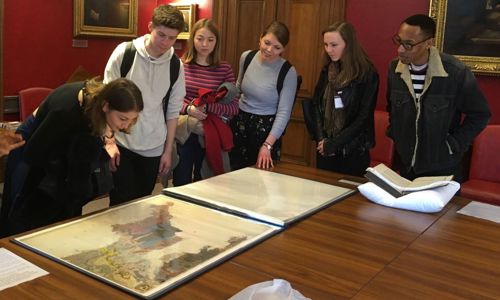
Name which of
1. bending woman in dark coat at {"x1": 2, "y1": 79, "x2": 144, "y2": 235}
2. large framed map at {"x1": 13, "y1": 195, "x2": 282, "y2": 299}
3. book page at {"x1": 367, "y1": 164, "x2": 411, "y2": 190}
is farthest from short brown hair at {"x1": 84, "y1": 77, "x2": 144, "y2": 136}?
book page at {"x1": 367, "y1": 164, "x2": 411, "y2": 190}

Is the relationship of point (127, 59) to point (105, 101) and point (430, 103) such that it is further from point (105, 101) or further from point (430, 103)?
point (430, 103)

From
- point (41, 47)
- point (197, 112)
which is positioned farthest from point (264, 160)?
point (41, 47)

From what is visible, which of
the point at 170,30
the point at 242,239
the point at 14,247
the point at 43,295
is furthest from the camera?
the point at 170,30

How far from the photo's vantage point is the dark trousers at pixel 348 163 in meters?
2.74

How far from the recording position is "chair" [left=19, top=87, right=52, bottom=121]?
4.07m

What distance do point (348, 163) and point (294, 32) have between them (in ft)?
7.55

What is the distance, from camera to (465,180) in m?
3.74

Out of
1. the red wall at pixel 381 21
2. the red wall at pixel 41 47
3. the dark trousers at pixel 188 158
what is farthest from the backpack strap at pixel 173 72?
the red wall at pixel 381 21

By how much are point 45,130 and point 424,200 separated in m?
1.38

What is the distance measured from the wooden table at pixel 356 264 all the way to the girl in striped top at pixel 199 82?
1.11 m

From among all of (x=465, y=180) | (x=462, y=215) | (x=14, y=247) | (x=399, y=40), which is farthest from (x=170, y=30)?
(x=465, y=180)

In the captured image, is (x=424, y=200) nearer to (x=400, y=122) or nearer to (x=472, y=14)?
(x=400, y=122)

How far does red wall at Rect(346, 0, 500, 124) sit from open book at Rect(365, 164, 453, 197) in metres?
2.28

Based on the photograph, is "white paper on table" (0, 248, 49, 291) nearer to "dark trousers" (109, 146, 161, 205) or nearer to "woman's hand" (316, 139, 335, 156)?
"dark trousers" (109, 146, 161, 205)
